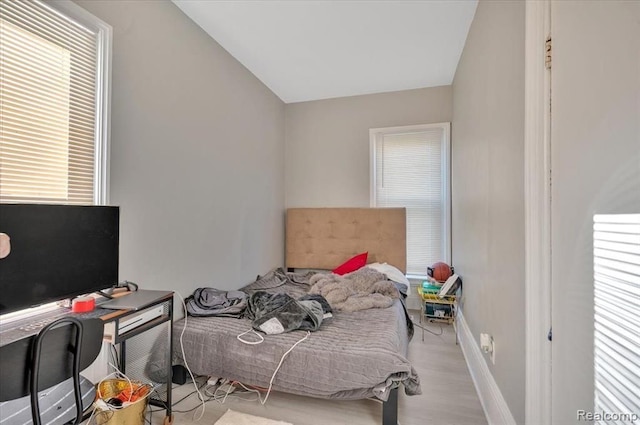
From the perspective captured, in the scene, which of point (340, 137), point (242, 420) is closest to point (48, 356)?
point (242, 420)

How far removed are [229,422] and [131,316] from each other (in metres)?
0.87

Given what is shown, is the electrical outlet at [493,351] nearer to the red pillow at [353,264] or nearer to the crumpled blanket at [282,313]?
the crumpled blanket at [282,313]

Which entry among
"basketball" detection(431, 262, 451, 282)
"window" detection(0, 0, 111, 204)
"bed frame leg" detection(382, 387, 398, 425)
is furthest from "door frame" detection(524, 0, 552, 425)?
"window" detection(0, 0, 111, 204)

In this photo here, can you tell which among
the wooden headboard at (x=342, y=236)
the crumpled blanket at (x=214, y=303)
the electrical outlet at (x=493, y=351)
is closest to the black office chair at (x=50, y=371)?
the crumpled blanket at (x=214, y=303)

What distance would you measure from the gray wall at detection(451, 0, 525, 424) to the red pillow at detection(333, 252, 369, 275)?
1134 millimetres

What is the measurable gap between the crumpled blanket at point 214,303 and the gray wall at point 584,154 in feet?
6.46

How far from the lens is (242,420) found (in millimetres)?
1661

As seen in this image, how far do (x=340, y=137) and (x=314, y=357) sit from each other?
287cm

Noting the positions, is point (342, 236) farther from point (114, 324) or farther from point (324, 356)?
point (114, 324)

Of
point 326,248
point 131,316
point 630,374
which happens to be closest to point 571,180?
→ point 630,374

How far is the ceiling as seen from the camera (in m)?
2.14

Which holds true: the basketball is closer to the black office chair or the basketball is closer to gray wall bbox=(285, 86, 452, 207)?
gray wall bbox=(285, 86, 452, 207)

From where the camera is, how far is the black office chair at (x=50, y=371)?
917 millimetres

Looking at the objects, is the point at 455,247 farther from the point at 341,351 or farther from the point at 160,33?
the point at 160,33
